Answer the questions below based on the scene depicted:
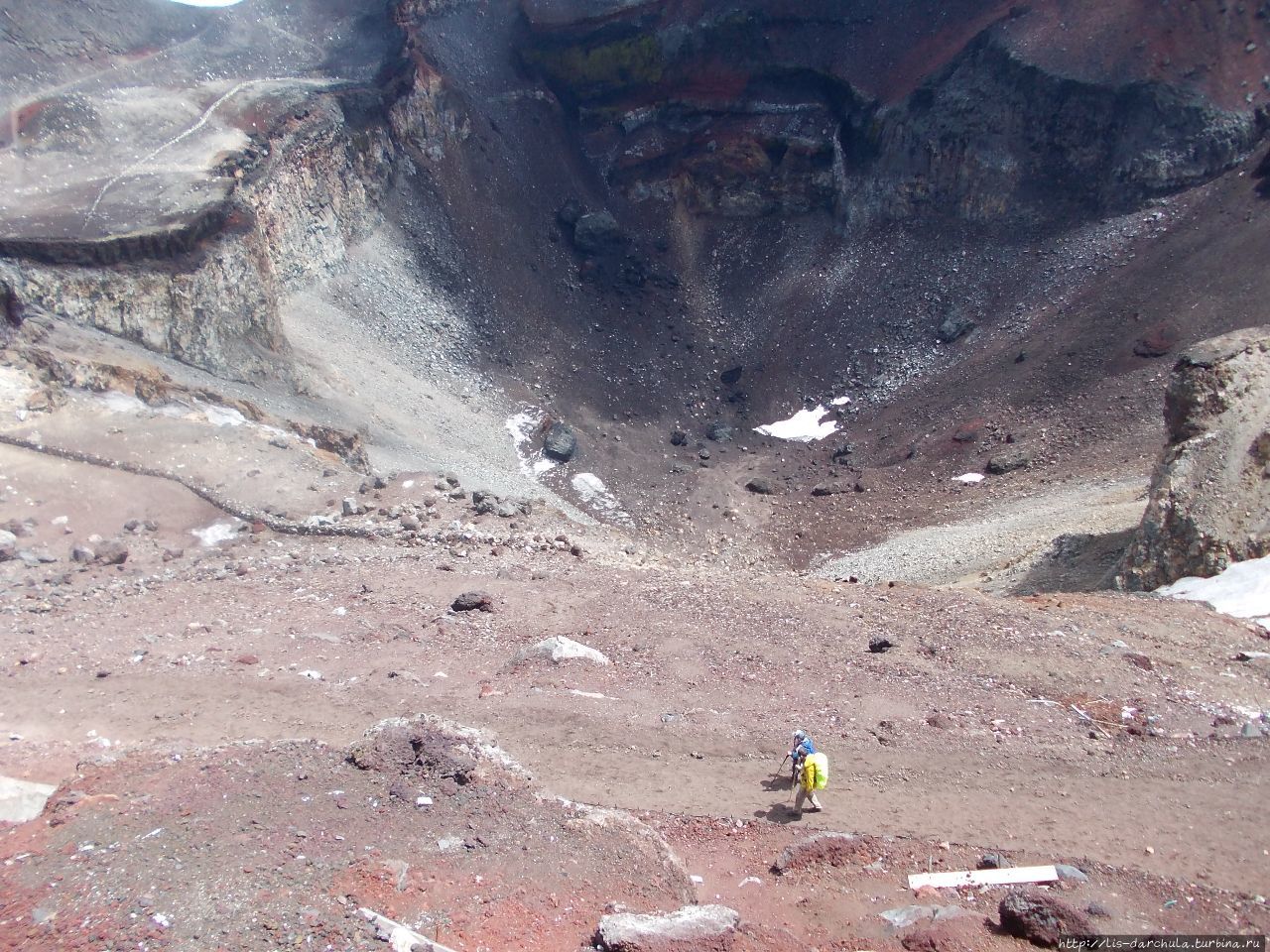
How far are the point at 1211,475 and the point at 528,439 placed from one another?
21613mm

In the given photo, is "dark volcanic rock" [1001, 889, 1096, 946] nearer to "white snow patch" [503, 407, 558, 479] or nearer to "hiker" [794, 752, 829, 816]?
"hiker" [794, 752, 829, 816]

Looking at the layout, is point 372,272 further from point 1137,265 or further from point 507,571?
point 1137,265

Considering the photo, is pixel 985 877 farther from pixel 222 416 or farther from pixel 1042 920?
pixel 222 416

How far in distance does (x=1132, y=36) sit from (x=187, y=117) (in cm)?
3530

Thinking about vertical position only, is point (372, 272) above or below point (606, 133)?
below

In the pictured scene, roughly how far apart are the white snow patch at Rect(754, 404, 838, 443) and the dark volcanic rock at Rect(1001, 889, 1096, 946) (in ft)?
86.7

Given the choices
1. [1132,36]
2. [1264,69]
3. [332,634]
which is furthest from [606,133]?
[332,634]

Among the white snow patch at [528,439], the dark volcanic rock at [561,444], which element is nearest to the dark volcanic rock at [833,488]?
the dark volcanic rock at [561,444]

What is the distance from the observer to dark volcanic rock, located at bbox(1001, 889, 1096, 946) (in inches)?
301

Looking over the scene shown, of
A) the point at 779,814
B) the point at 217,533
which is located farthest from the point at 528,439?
the point at 779,814

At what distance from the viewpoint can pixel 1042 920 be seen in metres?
7.69

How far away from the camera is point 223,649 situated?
13.3 meters

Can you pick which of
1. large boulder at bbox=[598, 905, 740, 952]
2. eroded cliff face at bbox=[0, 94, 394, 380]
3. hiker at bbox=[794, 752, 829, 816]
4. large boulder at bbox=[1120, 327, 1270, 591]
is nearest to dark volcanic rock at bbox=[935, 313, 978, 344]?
large boulder at bbox=[1120, 327, 1270, 591]

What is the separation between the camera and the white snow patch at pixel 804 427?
1331 inches
